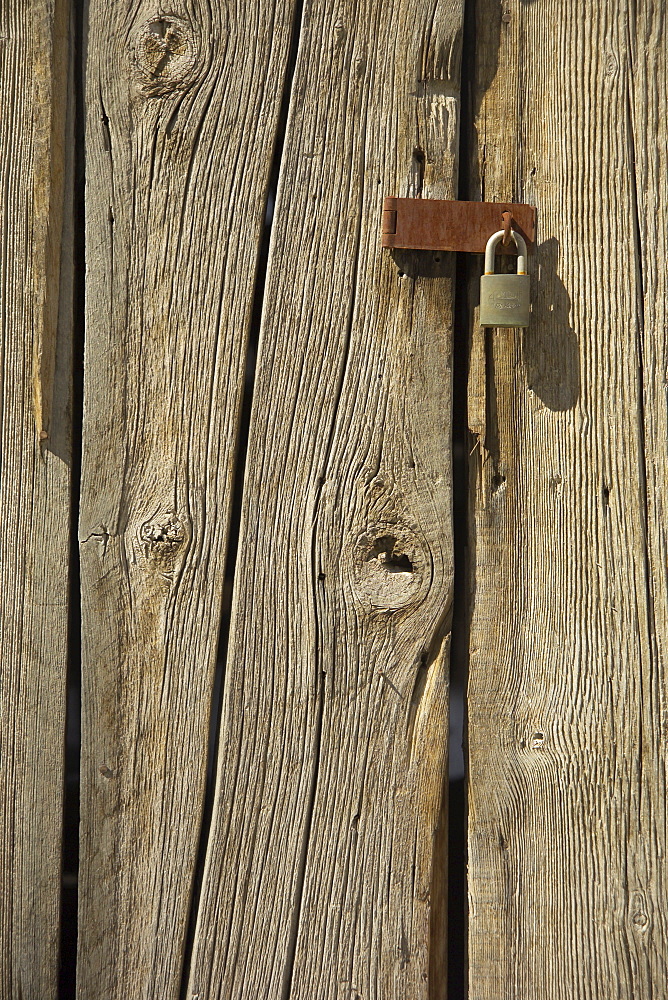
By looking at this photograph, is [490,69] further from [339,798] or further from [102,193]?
[339,798]

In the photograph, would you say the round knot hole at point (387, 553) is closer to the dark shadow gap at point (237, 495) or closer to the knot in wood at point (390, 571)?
the knot in wood at point (390, 571)

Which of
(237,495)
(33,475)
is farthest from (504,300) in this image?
(33,475)

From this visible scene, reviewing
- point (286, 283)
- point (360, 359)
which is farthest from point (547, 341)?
point (286, 283)

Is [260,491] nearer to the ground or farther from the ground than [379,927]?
farther from the ground

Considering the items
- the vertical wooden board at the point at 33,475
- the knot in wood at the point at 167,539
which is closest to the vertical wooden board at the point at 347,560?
the knot in wood at the point at 167,539

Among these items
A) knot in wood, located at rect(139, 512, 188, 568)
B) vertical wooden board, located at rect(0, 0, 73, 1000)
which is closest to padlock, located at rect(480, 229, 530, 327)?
knot in wood, located at rect(139, 512, 188, 568)

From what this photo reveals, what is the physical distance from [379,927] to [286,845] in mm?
194

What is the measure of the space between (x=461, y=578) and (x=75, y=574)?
0.65 metres

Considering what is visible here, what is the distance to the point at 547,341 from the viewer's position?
3.54 feet

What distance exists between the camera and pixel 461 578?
111 cm

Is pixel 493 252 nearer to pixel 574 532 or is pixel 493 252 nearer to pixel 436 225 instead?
pixel 436 225

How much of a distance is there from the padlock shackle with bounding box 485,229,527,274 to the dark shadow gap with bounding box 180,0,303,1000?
13.7 inches

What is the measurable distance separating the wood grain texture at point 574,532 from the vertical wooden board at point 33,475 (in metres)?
0.68

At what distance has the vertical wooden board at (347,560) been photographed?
107 cm
